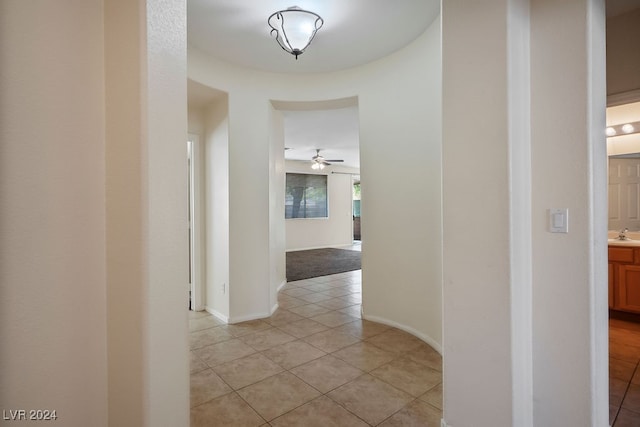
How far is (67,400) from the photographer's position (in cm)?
109

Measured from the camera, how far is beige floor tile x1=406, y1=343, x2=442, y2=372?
98.5 inches

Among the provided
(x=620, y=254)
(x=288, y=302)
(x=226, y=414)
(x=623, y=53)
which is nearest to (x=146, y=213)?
(x=226, y=414)

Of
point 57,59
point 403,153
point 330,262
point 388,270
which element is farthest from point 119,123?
point 330,262

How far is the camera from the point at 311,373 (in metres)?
2.38

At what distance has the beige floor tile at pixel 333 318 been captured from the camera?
345 centimetres

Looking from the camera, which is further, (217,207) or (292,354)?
(217,207)

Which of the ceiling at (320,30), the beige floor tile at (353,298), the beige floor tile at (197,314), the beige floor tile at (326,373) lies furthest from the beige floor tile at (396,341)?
the ceiling at (320,30)

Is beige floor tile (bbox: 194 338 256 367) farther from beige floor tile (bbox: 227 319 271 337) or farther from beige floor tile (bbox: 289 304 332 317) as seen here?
beige floor tile (bbox: 289 304 332 317)

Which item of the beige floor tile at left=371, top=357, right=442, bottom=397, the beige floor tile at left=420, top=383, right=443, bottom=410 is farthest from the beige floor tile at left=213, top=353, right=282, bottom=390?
the beige floor tile at left=420, top=383, right=443, bottom=410

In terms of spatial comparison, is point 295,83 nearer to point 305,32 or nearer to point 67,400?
point 305,32

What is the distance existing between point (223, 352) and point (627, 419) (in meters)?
2.75

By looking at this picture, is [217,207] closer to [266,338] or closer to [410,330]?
[266,338]

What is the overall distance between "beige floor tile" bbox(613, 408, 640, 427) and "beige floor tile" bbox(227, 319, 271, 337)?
8.87 ft

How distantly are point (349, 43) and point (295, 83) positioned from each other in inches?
35.4
